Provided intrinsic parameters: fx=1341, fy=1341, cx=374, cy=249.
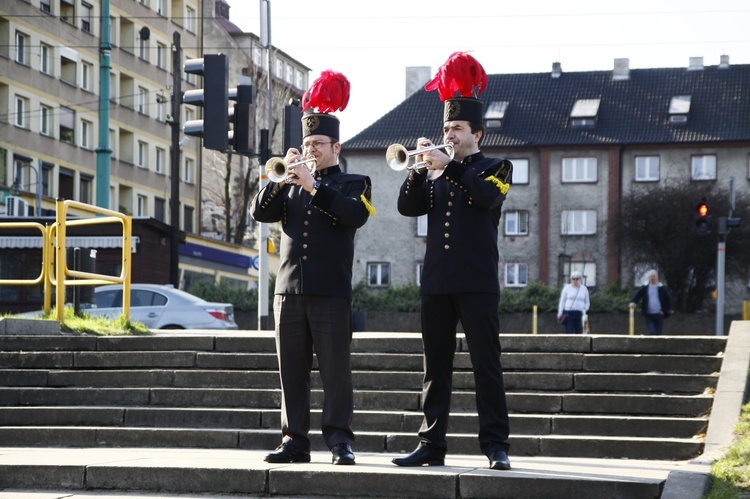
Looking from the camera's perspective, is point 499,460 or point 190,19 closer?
point 499,460

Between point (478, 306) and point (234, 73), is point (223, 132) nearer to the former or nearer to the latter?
point (478, 306)

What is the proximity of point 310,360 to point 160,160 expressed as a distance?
62788mm

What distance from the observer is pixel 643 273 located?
63250 millimetres

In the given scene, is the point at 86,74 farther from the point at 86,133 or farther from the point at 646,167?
the point at 646,167

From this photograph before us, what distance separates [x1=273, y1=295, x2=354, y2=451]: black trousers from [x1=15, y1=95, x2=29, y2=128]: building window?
49726 mm

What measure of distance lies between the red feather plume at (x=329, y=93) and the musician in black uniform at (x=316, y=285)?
97mm

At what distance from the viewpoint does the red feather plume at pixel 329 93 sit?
882 cm

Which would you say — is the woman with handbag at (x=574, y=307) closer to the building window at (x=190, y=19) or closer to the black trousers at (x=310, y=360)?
the black trousers at (x=310, y=360)

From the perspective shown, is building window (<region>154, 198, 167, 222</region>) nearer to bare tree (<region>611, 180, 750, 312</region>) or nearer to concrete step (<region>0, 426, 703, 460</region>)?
bare tree (<region>611, 180, 750, 312</region>)

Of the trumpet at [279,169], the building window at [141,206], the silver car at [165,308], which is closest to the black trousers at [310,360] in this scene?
the trumpet at [279,169]

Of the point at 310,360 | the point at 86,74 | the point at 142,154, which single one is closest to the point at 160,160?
the point at 142,154

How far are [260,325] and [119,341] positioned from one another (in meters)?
4.87

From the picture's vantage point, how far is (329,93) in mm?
8836

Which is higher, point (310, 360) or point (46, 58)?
point (46, 58)
